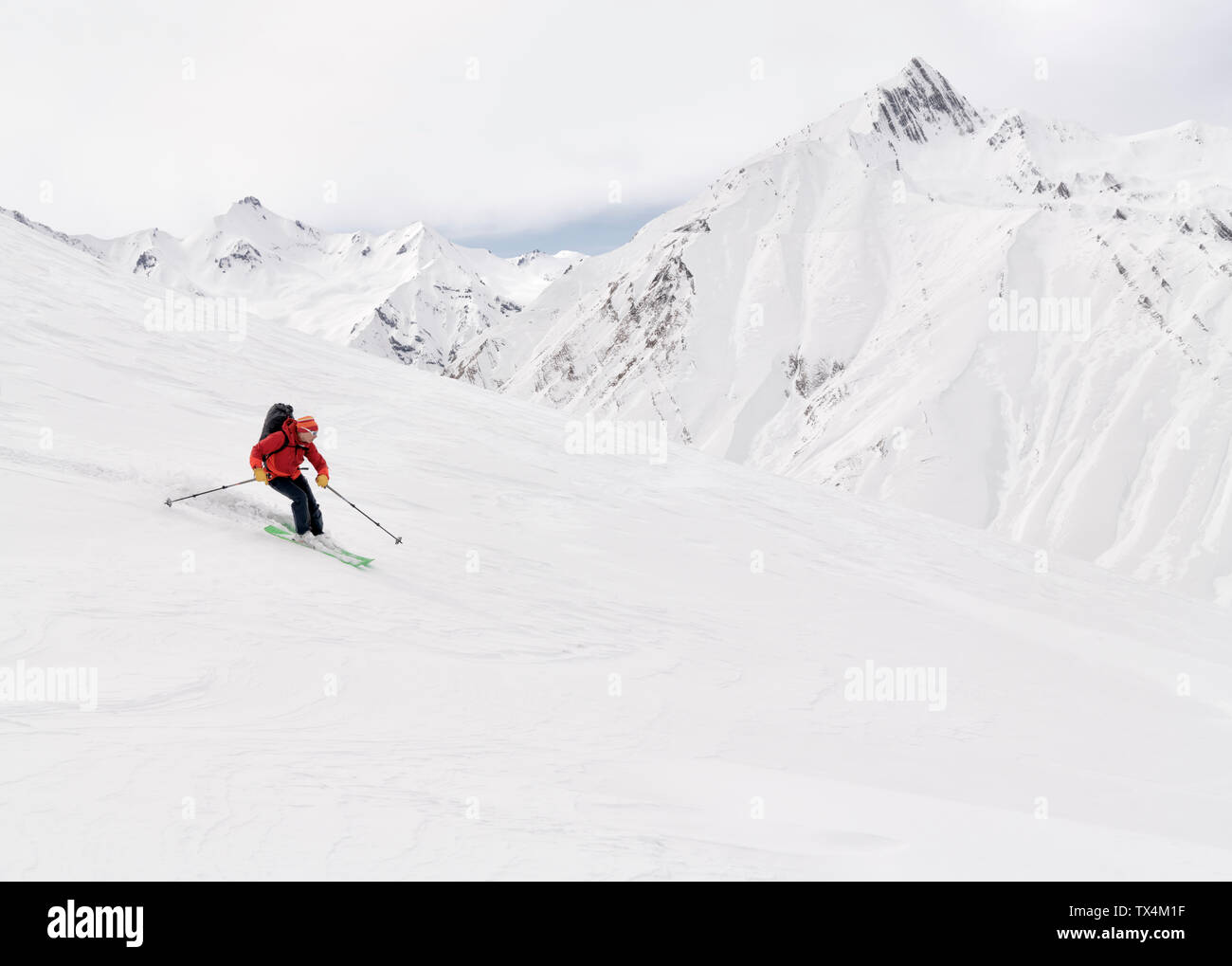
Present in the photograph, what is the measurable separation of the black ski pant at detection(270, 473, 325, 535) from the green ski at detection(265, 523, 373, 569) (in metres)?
0.18

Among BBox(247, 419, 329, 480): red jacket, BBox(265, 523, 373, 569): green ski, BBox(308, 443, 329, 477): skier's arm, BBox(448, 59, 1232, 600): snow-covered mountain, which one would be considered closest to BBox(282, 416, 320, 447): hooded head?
BBox(247, 419, 329, 480): red jacket

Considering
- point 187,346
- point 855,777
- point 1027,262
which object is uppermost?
point 1027,262

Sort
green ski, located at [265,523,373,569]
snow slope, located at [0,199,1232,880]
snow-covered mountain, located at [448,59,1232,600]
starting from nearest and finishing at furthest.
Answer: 1. snow slope, located at [0,199,1232,880]
2. green ski, located at [265,523,373,569]
3. snow-covered mountain, located at [448,59,1232,600]

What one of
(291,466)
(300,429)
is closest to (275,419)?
(300,429)

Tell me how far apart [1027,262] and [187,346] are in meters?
180

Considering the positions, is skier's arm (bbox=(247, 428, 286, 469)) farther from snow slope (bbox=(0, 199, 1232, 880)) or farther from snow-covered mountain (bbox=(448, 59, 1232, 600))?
snow-covered mountain (bbox=(448, 59, 1232, 600))

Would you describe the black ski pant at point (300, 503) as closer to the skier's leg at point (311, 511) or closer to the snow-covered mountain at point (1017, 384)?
the skier's leg at point (311, 511)

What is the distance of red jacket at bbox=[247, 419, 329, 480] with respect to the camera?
991 centimetres

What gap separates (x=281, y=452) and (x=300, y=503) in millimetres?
699

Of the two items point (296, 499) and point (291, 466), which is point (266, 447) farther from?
point (296, 499)

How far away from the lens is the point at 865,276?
634 feet
